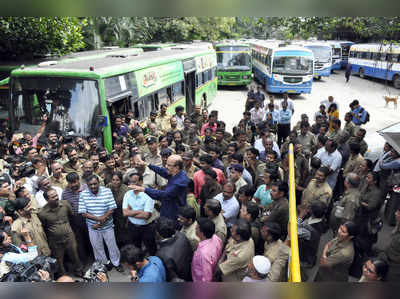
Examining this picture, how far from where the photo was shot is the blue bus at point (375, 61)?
810 inches

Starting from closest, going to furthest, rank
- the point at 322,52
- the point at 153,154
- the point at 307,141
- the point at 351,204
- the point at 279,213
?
the point at 279,213
the point at 351,204
the point at 153,154
the point at 307,141
the point at 322,52

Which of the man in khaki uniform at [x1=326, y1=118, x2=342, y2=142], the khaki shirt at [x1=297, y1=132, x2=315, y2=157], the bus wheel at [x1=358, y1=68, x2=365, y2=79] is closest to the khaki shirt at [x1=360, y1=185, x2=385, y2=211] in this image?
the khaki shirt at [x1=297, y1=132, x2=315, y2=157]

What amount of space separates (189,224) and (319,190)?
2028mm

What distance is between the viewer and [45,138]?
21.0 feet

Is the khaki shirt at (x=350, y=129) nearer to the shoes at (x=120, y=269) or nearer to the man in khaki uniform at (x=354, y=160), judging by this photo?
the man in khaki uniform at (x=354, y=160)

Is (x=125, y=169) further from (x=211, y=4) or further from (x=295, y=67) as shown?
(x=295, y=67)

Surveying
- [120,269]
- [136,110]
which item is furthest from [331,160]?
[136,110]

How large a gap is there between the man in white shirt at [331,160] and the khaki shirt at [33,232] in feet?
14.7

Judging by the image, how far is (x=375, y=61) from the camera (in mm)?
22969

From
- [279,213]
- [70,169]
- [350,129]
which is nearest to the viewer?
[279,213]

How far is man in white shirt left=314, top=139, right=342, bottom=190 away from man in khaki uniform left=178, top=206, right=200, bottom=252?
300 centimetres

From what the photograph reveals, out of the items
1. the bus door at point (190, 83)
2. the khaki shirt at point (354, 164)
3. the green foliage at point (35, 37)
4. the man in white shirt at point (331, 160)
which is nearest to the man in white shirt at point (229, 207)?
the man in white shirt at point (331, 160)

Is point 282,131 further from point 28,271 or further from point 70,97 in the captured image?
point 28,271

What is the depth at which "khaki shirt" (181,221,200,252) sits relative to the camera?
353cm
